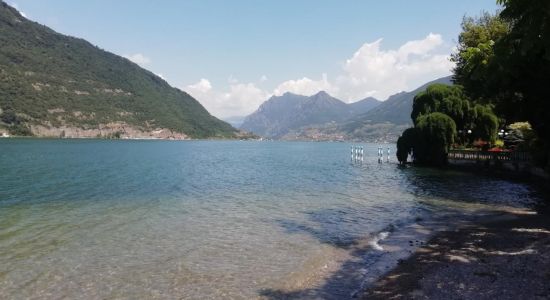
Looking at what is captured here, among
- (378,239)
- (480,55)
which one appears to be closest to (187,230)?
(378,239)

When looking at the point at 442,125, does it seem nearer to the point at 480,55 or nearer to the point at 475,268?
the point at 480,55

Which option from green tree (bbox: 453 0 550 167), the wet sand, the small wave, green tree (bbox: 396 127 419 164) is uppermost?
green tree (bbox: 453 0 550 167)

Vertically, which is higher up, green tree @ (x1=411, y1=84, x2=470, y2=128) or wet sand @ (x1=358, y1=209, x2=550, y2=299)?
green tree @ (x1=411, y1=84, x2=470, y2=128)

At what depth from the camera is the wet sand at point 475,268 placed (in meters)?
10.6

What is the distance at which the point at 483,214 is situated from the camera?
25.2 m

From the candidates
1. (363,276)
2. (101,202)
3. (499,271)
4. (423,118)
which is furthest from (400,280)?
(423,118)

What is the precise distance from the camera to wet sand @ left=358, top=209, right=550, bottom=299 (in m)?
10.6

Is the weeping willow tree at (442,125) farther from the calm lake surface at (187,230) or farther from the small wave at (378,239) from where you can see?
the small wave at (378,239)

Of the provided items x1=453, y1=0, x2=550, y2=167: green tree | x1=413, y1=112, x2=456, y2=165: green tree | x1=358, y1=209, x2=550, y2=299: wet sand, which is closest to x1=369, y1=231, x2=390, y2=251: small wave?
x1=358, y1=209, x2=550, y2=299: wet sand

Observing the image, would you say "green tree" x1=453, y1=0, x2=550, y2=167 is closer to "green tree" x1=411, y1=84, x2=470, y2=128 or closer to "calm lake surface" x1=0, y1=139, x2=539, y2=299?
"calm lake surface" x1=0, y1=139, x2=539, y2=299

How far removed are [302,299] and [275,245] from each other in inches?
245

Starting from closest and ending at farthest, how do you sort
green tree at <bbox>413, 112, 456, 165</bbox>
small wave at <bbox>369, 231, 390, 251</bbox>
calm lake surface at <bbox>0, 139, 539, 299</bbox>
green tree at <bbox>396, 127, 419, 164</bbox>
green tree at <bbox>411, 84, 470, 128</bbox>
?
calm lake surface at <bbox>0, 139, 539, 299</bbox> → small wave at <bbox>369, 231, 390, 251</bbox> → green tree at <bbox>413, 112, 456, 165</bbox> → green tree at <bbox>411, 84, 470, 128</bbox> → green tree at <bbox>396, 127, 419, 164</bbox>

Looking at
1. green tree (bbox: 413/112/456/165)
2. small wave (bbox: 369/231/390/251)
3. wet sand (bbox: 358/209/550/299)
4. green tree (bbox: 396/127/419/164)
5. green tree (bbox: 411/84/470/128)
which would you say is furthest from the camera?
green tree (bbox: 396/127/419/164)

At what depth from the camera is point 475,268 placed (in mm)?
12836
